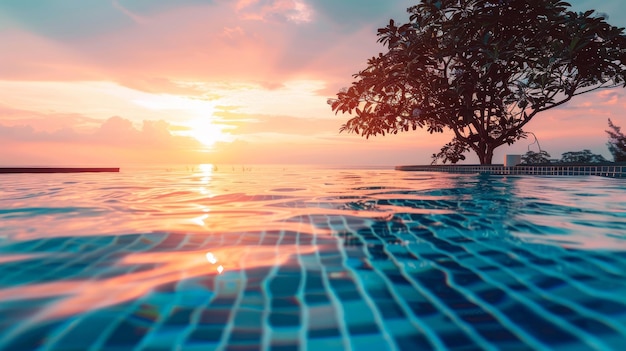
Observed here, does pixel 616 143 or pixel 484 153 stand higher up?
pixel 616 143

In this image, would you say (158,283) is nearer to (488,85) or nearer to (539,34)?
(539,34)

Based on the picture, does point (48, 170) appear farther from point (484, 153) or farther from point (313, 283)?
point (313, 283)

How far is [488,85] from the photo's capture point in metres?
12.9

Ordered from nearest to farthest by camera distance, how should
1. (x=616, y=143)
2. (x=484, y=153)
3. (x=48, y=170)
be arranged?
1. (x=484, y=153)
2. (x=48, y=170)
3. (x=616, y=143)

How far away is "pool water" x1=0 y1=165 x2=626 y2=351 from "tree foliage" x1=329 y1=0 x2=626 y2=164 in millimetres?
8319

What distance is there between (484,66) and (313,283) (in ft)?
32.8

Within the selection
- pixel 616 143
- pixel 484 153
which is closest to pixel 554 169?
pixel 484 153

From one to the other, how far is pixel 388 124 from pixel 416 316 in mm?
12723

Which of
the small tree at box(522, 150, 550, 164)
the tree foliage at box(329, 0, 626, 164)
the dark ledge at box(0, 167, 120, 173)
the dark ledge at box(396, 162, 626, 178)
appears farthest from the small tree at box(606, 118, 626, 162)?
the dark ledge at box(0, 167, 120, 173)

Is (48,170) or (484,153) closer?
(484,153)

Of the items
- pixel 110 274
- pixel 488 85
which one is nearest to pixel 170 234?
pixel 110 274

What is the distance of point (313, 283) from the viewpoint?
6.34ft

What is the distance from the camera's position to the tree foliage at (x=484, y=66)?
10.5 metres

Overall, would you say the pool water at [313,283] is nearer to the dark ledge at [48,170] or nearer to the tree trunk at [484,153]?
the tree trunk at [484,153]
